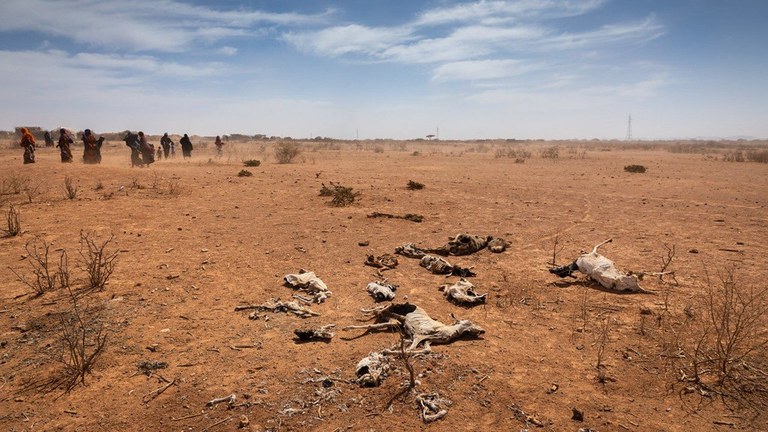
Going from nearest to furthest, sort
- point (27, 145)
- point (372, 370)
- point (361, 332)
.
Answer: point (372, 370) < point (361, 332) < point (27, 145)

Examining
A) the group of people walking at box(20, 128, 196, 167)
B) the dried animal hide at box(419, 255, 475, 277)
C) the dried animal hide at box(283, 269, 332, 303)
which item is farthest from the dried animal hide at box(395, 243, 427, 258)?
the group of people walking at box(20, 128, 196, 167)

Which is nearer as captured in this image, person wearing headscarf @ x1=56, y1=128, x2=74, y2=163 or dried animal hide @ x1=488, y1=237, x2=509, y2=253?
dried animal hide @ x1=488, y1=237, x2=509, y2=253

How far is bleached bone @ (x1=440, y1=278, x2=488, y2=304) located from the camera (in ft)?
17.1

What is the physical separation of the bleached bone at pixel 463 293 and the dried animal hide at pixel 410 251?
56.3 inches

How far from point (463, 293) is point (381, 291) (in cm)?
105

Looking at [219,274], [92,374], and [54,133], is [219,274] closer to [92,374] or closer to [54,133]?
[92,374]

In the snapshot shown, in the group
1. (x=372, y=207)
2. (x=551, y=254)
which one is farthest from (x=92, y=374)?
(x=372, y=207)

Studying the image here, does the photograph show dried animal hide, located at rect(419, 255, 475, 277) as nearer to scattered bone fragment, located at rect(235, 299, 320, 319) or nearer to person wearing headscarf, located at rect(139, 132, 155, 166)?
scattered bone fragment, located at rect(235, 299, 320, 319)

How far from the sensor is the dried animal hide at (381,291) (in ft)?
17.3

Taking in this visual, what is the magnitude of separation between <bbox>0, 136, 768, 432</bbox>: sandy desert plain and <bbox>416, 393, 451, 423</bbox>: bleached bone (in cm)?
6

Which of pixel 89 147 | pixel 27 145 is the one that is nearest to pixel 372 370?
pixel 27 145

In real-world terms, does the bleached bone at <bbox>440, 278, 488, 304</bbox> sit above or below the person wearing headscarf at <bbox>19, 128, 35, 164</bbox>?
below

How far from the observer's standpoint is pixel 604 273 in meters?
5.66

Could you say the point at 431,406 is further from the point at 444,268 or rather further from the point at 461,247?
the point at 461,247
